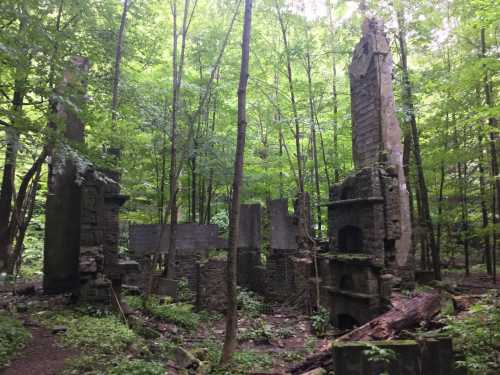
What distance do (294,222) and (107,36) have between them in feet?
29.8

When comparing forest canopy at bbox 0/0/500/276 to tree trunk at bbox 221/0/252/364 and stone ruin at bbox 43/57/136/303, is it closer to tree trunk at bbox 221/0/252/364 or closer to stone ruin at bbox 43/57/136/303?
stone ruin at bbox 43/57/136/303

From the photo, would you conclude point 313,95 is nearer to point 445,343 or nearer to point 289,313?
point 289,313

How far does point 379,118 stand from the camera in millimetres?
11305

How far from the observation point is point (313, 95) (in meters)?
15.3

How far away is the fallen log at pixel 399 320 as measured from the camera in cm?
713

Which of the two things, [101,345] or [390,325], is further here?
[390,325]

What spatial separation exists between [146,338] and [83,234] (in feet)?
10.1

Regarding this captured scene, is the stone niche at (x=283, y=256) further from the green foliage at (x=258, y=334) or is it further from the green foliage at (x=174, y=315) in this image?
the green foliage at (x=174, y=315)

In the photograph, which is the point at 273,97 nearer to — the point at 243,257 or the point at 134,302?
the point at 243,257

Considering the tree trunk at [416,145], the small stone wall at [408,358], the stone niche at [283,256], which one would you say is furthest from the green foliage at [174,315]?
the tree trunk at [416,145]

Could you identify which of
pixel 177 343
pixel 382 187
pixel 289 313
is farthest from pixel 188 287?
pixel 382 187

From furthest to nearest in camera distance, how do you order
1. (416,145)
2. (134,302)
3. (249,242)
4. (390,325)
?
1. (249,242)
2. (416,145)
3. (134,302)
4. (390,325)

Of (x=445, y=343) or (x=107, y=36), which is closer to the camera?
(x=445, y=343)

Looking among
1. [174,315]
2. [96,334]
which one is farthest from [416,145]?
[96,334]
